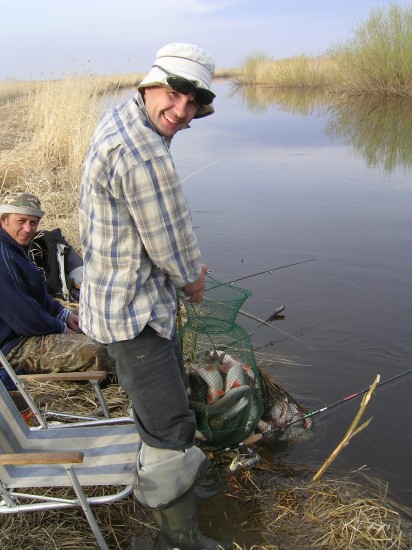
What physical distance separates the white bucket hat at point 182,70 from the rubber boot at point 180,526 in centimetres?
160

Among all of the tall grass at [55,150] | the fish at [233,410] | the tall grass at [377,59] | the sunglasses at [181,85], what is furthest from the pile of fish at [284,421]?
the tall grass at [377,59]

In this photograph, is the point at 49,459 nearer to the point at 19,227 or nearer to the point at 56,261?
the point at 19,227

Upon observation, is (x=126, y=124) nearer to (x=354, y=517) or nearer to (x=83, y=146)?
(x=354, y=517)

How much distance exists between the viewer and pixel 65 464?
6.97ft

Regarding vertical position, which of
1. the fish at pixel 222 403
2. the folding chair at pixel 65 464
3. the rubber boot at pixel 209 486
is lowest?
the rubber boot at pixel 209 486

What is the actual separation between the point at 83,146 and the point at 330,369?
641 centimetres

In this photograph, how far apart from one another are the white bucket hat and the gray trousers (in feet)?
2.84

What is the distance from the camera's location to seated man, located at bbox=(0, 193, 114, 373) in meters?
3.52

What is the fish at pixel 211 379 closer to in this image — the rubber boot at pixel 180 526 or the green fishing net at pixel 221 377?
the green fishing net at pixel 221 377

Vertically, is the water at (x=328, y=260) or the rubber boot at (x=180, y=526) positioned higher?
the rubber boot at (x=180, y=526)

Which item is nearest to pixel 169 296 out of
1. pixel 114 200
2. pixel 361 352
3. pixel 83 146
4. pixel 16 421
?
pixel 114 200

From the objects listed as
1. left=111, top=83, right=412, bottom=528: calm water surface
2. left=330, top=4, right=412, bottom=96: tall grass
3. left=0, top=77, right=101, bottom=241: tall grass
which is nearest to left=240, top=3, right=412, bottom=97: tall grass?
left=330, top=4, right=412, bottom=96: tall grass

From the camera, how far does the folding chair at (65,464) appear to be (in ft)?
7.80

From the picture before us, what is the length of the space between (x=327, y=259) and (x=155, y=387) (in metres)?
4.91
